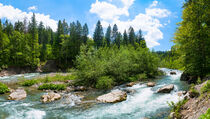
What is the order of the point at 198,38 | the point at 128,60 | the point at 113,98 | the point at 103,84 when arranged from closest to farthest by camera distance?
the point at 113,98 < the point at 198,38 < the point at 103,84 < the point at 128,60

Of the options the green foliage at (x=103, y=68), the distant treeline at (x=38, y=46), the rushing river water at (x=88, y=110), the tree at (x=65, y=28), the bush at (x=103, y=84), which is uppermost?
the tree at (x=65, y=28)

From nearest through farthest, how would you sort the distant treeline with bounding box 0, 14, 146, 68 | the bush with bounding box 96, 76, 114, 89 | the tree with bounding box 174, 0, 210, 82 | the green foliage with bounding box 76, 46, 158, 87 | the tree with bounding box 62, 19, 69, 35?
1. the tree with bounding box 174, 0, 210, 82
2. the bush with bounding box 96, 76, 114, 89
3. the green foliage with bounding box 76, 46, 158, 87
4. the distant treeline with bounding box 0, 14, 146, 68
5. the tree with bounding box 62, 19, 69, 35

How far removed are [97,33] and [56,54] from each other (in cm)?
2640

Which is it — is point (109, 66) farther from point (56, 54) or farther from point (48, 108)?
point (56, 54)

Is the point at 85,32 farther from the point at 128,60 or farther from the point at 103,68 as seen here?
the point at 103,68

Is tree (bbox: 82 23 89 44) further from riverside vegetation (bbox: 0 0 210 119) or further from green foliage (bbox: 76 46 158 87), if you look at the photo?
green foliage (bbox: 76 46 158 87)

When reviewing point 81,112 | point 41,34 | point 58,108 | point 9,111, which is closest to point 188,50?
point 81,112

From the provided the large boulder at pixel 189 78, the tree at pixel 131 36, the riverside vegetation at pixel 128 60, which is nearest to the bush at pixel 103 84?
the riverside vegetation at pixel 128 60

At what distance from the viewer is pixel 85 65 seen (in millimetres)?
17547

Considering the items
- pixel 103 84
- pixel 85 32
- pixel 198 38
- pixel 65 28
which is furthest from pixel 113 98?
pixel 65 28

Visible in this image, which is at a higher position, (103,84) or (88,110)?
(103,84)

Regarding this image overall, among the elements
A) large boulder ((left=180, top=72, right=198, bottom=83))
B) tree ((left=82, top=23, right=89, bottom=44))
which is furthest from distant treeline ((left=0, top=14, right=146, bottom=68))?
large boulder ((left=180, top=72, right=198, bottom=83))

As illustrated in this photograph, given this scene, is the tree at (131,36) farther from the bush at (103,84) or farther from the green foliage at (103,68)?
the bush at (103,84)

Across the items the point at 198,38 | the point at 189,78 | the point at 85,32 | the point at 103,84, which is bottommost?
the point at 103,84
